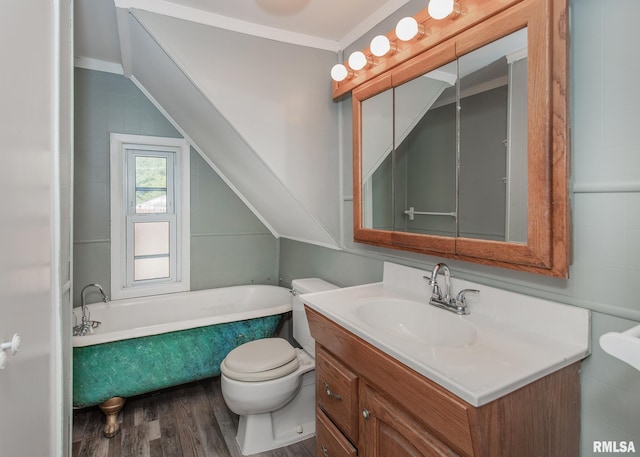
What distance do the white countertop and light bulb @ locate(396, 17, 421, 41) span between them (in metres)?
1.00

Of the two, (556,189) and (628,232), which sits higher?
(556,189)

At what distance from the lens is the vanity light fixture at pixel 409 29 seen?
1.37m

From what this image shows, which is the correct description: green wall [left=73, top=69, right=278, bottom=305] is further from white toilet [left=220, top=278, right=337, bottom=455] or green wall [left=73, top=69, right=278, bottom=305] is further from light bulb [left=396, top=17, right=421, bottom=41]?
light bulb [left=396, top=17, right=421, bottom=41]

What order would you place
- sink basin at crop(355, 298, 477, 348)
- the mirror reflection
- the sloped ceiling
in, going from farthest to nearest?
Answer: the sloped ceiling
sink basin at crop(355, 298, 477, 348)
the mirror reflection

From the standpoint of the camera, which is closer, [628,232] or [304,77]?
[628,232]

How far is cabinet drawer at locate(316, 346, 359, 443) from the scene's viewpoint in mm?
1216

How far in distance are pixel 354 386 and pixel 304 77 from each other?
1624 mm

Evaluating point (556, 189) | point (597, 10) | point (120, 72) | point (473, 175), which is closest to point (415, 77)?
point (473, 175)

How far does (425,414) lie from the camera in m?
0.90

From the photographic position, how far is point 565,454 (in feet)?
3.17

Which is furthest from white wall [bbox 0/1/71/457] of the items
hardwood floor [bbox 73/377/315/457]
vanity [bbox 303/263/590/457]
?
vanity [bbox 303/263/590/457]

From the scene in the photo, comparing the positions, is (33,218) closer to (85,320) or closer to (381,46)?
(381,46)

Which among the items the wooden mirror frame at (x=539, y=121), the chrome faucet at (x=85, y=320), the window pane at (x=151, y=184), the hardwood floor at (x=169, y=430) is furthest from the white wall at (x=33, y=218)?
the window pane at (x=151, y=184)

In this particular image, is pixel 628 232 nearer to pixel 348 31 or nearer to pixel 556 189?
pixel 556 189
